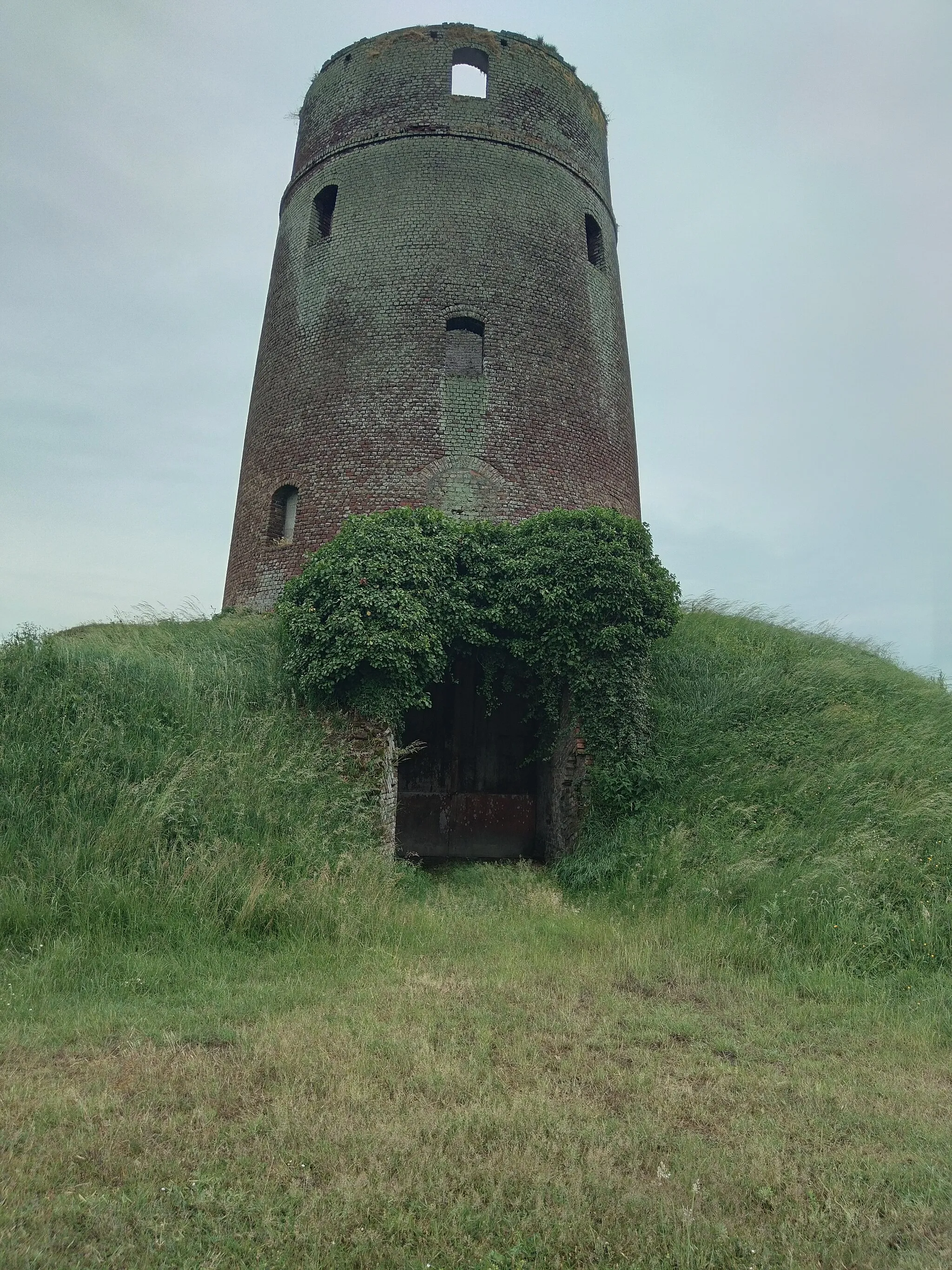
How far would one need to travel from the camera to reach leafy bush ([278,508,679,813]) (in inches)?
341

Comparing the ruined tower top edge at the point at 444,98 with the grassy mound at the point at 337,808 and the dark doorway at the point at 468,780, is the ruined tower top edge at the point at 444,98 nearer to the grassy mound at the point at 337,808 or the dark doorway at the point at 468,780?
the dark doorway at the point at 468,780

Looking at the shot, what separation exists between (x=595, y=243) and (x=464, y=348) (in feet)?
12.5

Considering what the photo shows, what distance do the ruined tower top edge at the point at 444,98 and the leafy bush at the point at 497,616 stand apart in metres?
7.74

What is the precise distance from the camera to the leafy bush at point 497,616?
8672 mm

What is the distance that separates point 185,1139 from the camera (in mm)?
3129

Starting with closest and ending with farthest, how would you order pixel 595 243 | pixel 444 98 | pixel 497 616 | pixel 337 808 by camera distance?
1. pixel 337 808
2. pixel 497 616
3. pixel 444 98
4. pixel 595 243

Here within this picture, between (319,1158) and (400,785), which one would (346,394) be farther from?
(319,1158)

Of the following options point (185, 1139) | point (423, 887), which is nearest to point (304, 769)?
point (423, 887)

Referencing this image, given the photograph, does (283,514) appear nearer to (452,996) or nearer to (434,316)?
(434,316)

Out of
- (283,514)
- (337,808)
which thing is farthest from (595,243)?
(337,808)

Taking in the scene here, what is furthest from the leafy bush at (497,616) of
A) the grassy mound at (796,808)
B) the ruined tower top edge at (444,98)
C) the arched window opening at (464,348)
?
the ruined tower top edge at (444,98)

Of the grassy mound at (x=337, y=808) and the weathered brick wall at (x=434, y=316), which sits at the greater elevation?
the weathered brick wall at (x=434, y=316)

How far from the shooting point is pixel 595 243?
48.8 ft

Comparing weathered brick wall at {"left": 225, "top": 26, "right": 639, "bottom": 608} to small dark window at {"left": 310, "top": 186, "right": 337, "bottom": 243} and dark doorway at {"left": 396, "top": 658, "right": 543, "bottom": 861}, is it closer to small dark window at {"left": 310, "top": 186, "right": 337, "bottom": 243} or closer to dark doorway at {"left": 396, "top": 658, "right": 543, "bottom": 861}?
small dark window at {"left": 310, "top": 186, "right": 337, "bottom": 243}
